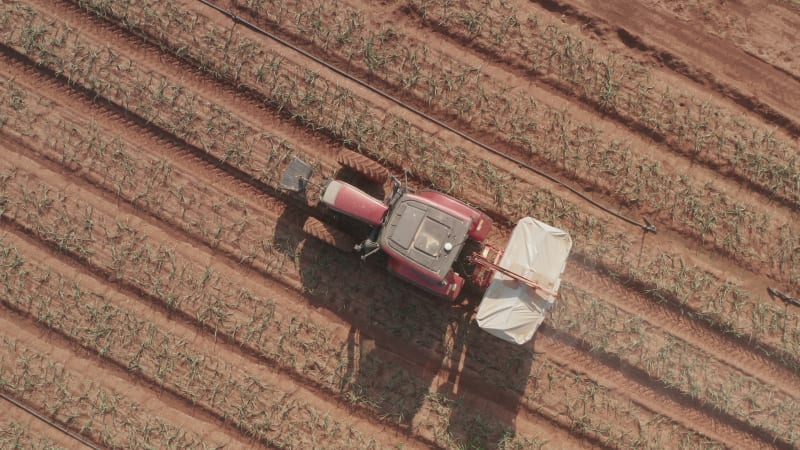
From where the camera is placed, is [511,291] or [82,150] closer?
[511,291]

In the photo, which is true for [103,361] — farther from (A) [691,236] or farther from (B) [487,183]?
(A) [691,236]

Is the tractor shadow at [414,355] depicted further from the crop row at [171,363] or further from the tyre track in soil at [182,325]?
the crop row at [171,363]

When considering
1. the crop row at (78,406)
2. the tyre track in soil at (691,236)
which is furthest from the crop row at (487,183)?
the crop row at (78,406)

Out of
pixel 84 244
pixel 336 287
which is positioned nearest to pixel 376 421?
pixel 336 287

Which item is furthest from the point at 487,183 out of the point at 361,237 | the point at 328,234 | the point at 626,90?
the point at 626,90

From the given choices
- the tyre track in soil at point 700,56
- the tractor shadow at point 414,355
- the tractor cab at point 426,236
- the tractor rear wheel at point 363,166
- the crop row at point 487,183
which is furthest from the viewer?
the tyre track in soil at point 700,56

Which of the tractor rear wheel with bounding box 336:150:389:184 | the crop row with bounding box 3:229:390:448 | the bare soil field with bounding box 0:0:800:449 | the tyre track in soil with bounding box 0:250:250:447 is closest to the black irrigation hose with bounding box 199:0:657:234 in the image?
the bare soil field with bounding box 0:0:800:449

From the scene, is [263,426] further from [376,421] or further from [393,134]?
[393,134]

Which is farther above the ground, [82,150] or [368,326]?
[82,150]
